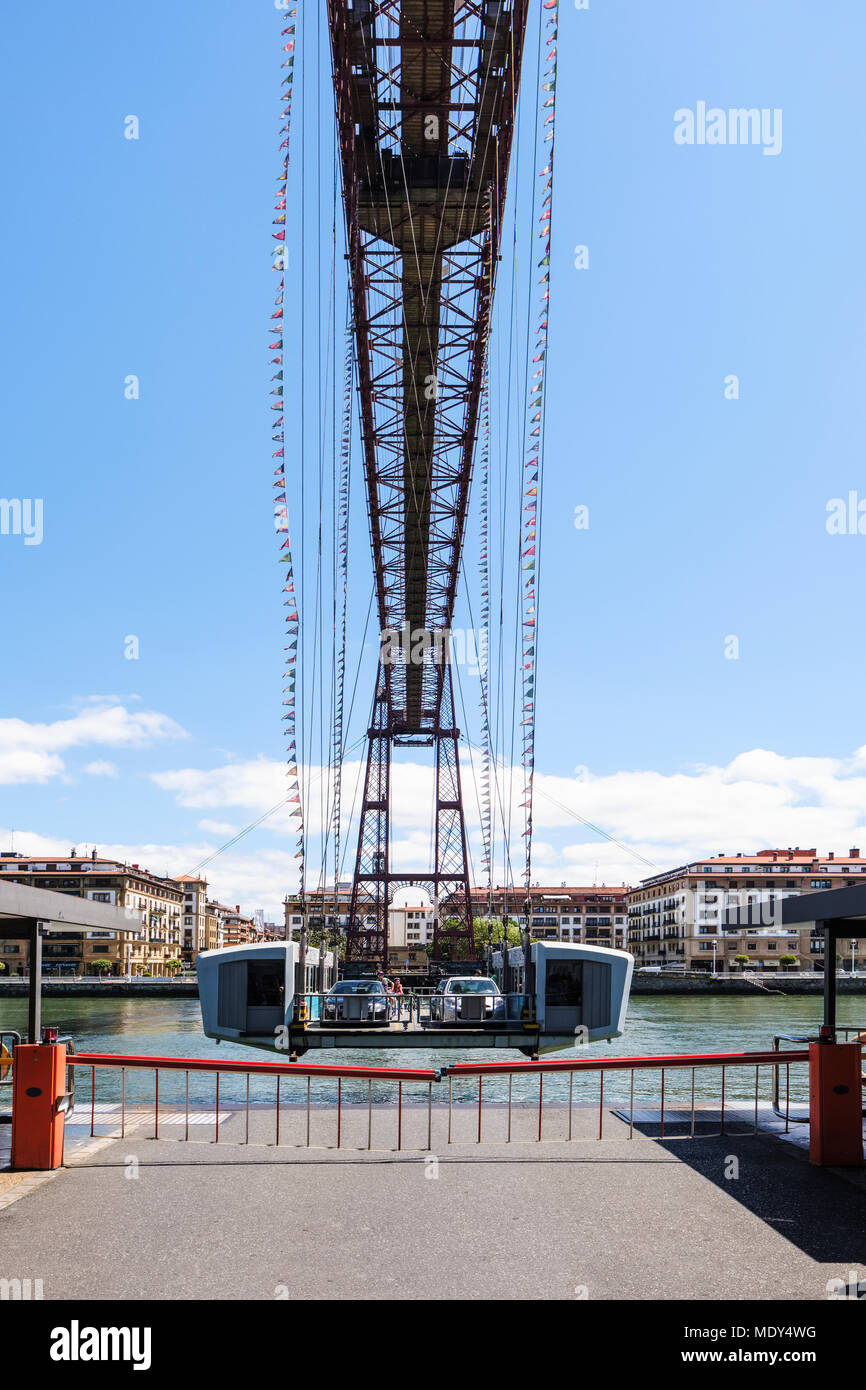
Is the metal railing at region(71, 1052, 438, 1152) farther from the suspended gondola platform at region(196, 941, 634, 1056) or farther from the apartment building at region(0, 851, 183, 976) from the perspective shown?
the apartment building at region(0, 851, 183, 976)

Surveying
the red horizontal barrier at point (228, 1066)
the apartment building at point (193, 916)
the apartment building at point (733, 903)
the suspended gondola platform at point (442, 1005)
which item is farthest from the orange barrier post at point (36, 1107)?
the apartment building at point (193, 916)

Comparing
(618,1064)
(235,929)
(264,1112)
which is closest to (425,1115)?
(264,1112)

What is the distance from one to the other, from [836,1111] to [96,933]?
93700mm

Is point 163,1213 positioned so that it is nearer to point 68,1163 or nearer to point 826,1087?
point 68,1163

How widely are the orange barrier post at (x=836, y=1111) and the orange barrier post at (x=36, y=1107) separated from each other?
22.9 ft

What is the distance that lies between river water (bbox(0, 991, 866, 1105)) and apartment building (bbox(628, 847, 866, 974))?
108 feet

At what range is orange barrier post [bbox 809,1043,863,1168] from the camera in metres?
10.7

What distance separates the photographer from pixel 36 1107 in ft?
34.0

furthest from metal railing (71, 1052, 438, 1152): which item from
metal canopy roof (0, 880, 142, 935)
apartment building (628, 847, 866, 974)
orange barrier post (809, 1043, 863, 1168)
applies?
apartment building (628, 847, 866, 974)

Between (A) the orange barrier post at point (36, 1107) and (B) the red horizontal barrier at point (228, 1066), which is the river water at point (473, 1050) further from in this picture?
(A) the orange barrier post at point (36, 1107)

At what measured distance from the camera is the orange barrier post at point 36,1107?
10.3m

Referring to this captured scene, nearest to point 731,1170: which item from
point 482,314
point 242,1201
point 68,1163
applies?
point 242,1201

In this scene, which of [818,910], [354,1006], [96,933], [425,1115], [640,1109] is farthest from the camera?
[96,933]

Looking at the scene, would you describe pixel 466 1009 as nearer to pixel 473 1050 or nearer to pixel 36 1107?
pixel 36 1107
